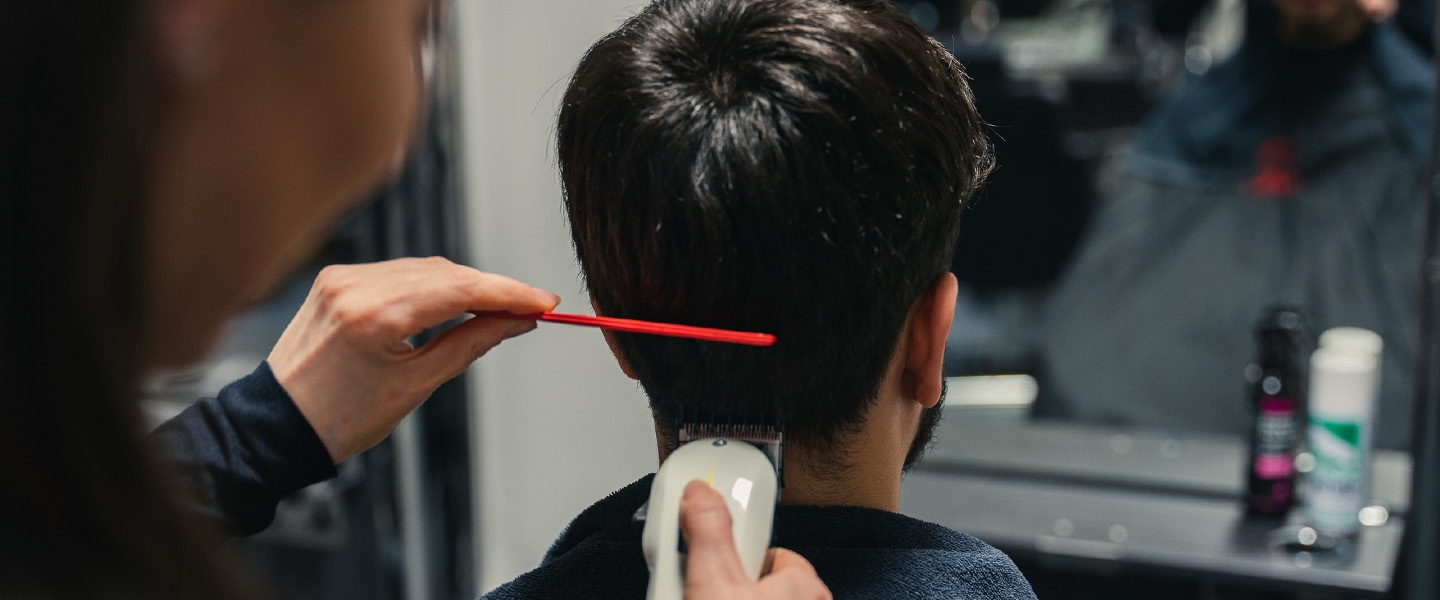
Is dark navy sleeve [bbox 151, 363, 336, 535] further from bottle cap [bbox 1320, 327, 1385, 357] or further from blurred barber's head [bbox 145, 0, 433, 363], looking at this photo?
bottle cap [bbox 1320, 327, 1385, 357]

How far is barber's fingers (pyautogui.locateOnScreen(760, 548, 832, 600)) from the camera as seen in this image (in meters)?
0.53

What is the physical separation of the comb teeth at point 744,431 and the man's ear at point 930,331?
0.10 meters

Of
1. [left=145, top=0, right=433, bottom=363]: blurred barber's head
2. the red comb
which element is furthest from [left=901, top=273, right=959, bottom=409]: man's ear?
[left=145, top=0, right=433, bottom=363]: blurred barber's head

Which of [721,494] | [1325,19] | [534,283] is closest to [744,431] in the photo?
[721,494]

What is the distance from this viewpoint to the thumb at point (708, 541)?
51 cm

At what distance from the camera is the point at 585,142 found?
63 cm

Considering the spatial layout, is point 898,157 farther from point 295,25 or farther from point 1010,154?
point 1010,154

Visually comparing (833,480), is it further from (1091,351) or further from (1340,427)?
(1091,351)

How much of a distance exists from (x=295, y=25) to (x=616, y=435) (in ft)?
3.42

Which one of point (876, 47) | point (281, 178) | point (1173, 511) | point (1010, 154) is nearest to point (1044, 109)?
point (1010, 154)

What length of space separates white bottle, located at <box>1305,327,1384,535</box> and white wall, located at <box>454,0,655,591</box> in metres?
0.77

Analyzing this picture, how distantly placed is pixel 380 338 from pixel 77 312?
472 mm

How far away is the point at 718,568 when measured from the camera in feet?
1.68

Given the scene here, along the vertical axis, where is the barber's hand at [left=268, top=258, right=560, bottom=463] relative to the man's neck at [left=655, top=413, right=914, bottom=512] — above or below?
above
